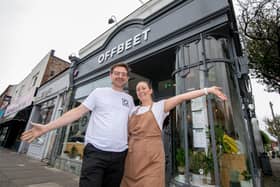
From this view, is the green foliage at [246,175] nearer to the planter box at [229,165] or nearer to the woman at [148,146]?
the planter box at [229,165]

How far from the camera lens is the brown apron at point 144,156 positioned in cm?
132

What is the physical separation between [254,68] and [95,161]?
910 cm

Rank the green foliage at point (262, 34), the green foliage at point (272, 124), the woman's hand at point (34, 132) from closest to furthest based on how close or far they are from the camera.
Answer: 1. the woman's hand at point (34, 132)
2. the green foliage at point (262, 34)
3. the green foliage at point (272, 124)

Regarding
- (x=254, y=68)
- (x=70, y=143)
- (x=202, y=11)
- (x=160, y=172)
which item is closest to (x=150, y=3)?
(x=202, y=11)

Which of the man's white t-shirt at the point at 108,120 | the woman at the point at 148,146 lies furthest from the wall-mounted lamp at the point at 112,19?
the woman at the point at 148,146

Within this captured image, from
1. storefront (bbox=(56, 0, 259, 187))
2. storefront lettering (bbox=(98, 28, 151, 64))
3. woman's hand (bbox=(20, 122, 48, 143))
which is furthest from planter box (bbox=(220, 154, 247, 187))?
storefront lettering (bbox=(98, 28, 151, 64))

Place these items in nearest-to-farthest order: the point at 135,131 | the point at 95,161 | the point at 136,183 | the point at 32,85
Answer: the point at 95,161
the point at 136,183
the point at 135,131
the point at 32,85

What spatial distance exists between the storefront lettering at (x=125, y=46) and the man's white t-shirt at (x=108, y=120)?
280 cm

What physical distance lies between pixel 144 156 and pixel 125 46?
3.69 m

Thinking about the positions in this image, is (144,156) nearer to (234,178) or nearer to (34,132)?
(34,132)

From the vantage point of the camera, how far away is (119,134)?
1338mm

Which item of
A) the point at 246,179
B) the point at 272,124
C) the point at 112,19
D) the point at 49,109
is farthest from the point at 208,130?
the point at 272,124

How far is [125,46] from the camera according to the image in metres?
4.49

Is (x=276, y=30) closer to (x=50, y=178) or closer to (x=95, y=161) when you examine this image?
(x=95, y=161)
